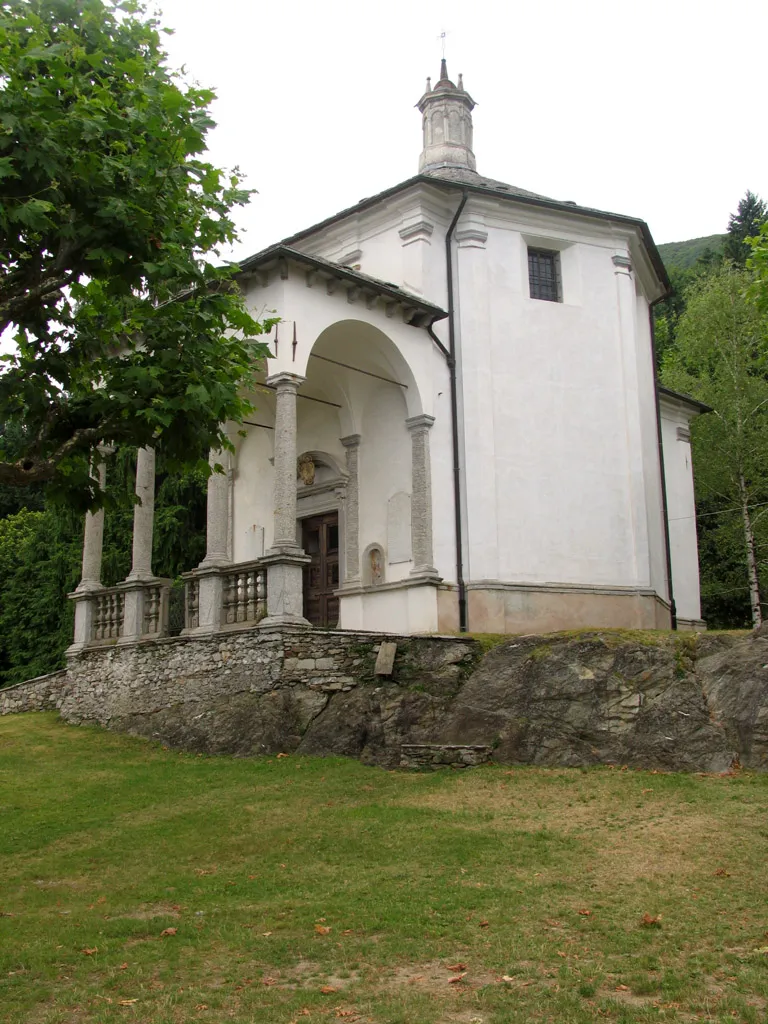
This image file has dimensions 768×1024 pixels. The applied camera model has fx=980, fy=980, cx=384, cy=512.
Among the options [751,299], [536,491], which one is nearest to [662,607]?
[536,491]

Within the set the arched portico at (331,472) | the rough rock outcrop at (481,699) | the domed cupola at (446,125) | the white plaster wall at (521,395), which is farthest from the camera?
the domed cupola at (446,125)

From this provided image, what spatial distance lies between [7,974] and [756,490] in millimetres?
24515

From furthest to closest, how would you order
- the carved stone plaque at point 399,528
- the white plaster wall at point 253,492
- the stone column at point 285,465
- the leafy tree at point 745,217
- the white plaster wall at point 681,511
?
1. the leafy tree at point 745,217
2. the white plaster wall at point 681,511
3. the white plaster wall at point 253,492
4. the carved stone plaque at point 399,528
5. the stone column at point 285,465

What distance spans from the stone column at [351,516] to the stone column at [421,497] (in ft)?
5.37

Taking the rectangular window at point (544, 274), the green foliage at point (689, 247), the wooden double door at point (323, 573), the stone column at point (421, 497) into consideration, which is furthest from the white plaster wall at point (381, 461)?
the green foliage at point (689, 247)

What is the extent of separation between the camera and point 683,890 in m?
7.59

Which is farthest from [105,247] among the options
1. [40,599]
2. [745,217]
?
[745,217]

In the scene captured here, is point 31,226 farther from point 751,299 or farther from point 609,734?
point 751,299

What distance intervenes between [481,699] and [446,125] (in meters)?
15.8

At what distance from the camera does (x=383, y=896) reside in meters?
7.77

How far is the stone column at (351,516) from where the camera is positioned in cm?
1919

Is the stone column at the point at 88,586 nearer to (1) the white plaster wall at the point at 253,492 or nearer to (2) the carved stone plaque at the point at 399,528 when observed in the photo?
(1) the white plaster wall at the point at 253,492

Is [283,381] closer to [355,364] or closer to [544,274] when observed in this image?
[355,364]

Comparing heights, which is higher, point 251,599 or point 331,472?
point 331,472
